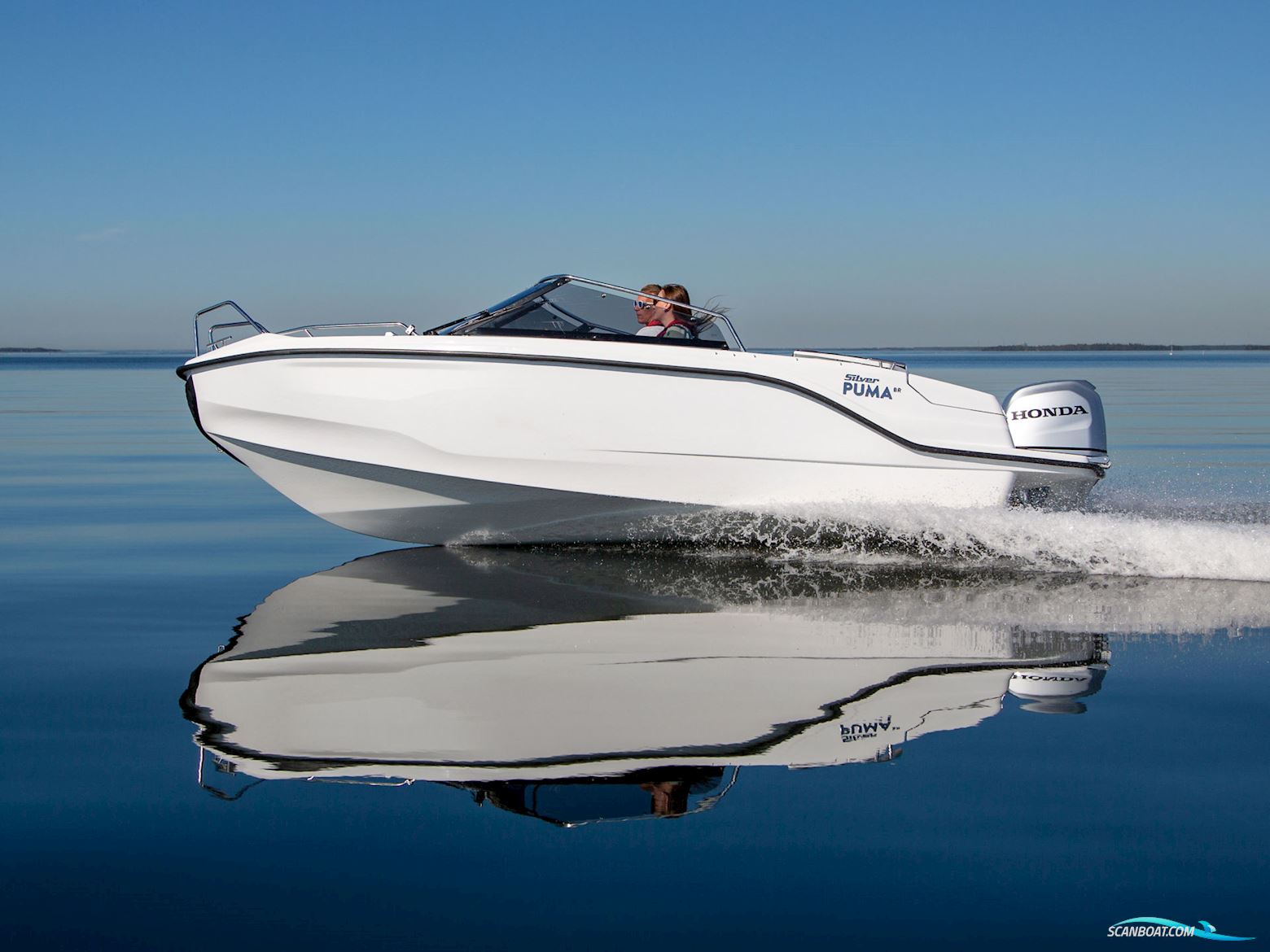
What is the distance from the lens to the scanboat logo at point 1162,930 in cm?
201

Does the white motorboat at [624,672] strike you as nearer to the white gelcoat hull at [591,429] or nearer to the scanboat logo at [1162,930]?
the white gelcoat hull at [591,429]

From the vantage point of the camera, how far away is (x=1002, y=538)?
231 inches

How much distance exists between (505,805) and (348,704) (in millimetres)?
927

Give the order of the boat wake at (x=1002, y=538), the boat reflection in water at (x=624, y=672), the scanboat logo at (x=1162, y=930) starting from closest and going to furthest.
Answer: the scanboat logo at (x=1162, y=930) → the boat reflection in water at (x=624, y=672) → the boat wake at (x=1002, y=538)

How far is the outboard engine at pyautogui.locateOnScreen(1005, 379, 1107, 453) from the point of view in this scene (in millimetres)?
6027

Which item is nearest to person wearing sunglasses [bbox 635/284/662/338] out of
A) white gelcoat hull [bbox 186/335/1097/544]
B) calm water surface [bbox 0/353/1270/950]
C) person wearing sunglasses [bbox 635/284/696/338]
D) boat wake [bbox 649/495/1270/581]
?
person wearing sunglasses [bbox 635/284/696/338]

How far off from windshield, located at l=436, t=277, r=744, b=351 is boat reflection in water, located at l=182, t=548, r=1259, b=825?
1.23 metres

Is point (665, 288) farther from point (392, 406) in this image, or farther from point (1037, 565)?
point (1037, 565)

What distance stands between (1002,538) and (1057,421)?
2.40ft

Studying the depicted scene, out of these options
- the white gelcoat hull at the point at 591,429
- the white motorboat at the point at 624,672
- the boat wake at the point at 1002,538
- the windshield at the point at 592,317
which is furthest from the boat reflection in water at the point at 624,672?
the windshield at the point at 592,317

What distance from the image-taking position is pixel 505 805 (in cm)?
259

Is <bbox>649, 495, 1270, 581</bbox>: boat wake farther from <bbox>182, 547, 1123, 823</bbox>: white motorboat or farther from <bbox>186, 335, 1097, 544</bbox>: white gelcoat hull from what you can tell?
<bbox>182, 547, 1123, 823</bbox>: white motorboat

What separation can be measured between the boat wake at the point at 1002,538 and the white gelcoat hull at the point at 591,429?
0.11m

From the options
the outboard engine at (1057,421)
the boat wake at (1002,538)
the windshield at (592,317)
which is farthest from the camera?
the outboard engine at (1057,421)
